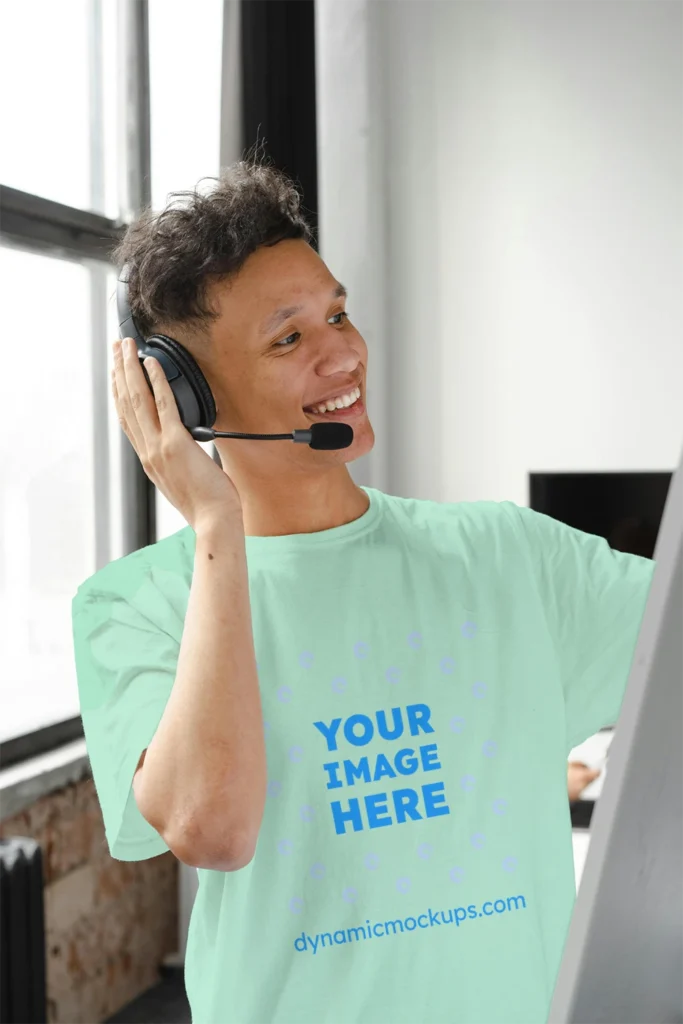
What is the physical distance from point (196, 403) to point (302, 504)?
0.15m

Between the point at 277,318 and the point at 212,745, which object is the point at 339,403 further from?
the point at 212,745

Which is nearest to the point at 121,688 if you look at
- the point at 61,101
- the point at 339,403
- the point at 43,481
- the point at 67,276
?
the point at 339,403

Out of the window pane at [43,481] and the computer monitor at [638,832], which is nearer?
the computer monitor at [638,832]

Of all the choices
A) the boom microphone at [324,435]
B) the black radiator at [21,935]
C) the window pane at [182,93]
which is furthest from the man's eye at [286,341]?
the window pane at [182,93]

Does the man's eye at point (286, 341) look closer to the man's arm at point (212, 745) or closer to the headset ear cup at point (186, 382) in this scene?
the headset ear cup at point (186, 382)

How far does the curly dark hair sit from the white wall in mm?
1776

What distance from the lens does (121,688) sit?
96cm

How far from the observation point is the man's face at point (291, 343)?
3.56 ft

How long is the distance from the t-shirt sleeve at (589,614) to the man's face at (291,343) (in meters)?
0.23

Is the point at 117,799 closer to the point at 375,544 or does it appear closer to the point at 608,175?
the point at 375,544

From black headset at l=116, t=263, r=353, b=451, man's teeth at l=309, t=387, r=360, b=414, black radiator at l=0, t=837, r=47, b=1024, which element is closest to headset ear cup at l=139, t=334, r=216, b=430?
black headset at l=116, t=263, r=353, b=451

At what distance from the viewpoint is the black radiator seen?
1974mm

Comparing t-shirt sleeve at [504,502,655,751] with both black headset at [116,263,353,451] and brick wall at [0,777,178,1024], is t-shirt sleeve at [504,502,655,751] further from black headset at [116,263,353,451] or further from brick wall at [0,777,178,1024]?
brick wall at [0,777,178,1024]

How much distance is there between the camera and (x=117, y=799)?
95 centimetres
